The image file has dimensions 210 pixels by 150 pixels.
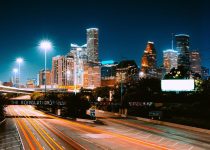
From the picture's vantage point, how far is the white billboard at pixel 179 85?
10856 centimetres

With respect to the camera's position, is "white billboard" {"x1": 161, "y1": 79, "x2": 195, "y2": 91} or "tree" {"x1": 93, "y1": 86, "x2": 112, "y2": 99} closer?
"white billboard" {"x1": 161, "y1": 79, "x2": 195, "y2": 91}

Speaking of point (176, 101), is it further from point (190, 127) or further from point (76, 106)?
point (190, 127)

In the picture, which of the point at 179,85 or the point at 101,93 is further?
the point at 101,93

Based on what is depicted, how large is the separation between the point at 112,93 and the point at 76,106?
59.3m

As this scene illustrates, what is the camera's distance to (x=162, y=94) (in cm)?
11838

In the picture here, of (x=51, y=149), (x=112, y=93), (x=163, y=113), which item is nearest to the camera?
(x=51, y=149)

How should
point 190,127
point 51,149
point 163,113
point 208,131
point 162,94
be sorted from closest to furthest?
point 51,149
point 208,131
point 190,127
point 163,113
point 162,94

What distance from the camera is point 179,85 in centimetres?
10981

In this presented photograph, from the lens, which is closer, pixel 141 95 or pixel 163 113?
pixel 163 113

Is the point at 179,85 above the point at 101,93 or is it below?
above

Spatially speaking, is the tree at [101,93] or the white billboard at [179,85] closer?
the white billboard at [179,85]

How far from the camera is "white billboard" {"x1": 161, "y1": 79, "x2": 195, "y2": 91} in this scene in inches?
4274

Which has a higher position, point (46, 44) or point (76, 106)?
point (46, 44)

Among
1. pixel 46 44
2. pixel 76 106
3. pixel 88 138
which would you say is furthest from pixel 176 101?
pixel 88 138
